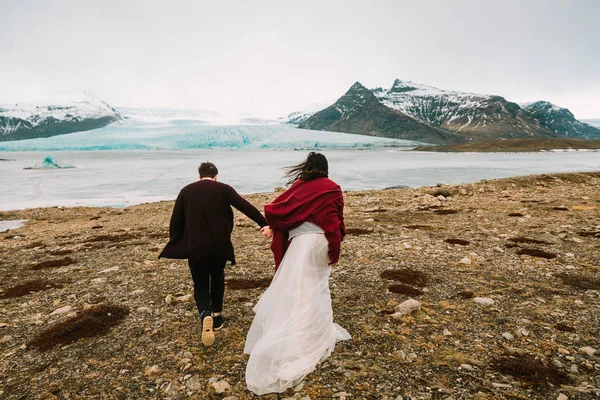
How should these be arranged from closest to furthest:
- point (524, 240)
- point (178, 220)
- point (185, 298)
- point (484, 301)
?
point (178, 220) → point (484, 301) → point (185, 298) → point (524, 240)

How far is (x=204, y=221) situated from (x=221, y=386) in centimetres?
253

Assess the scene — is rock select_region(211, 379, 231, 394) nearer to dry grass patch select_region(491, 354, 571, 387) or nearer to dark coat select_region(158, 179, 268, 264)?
dark coat select_region(158, 179, 268, 264)

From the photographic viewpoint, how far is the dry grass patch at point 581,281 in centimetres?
769

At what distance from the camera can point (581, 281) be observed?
7.99 m

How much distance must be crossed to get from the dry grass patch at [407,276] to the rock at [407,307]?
146 cm

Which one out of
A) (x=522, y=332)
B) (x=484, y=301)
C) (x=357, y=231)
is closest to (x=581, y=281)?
(x=484, y=301)

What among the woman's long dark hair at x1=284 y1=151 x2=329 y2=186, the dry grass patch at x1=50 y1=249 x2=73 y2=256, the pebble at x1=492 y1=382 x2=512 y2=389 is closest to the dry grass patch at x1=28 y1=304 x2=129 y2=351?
the woman's long dark hair at x1=284 y1=151 x2=329 y2=186

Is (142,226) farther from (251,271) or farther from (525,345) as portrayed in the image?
(525,345)

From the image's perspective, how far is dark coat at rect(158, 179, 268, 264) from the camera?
5867 millimetres

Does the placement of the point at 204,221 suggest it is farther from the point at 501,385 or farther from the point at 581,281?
the point at 581,281

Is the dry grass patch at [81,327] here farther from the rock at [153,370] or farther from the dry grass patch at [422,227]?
the dry grass patch at [422,227]

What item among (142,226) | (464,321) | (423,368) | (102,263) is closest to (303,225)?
(423,368)

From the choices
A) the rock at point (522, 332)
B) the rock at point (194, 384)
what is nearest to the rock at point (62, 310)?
the rock at point (194, 384)

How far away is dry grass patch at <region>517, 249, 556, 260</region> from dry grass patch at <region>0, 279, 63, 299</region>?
1291cm
